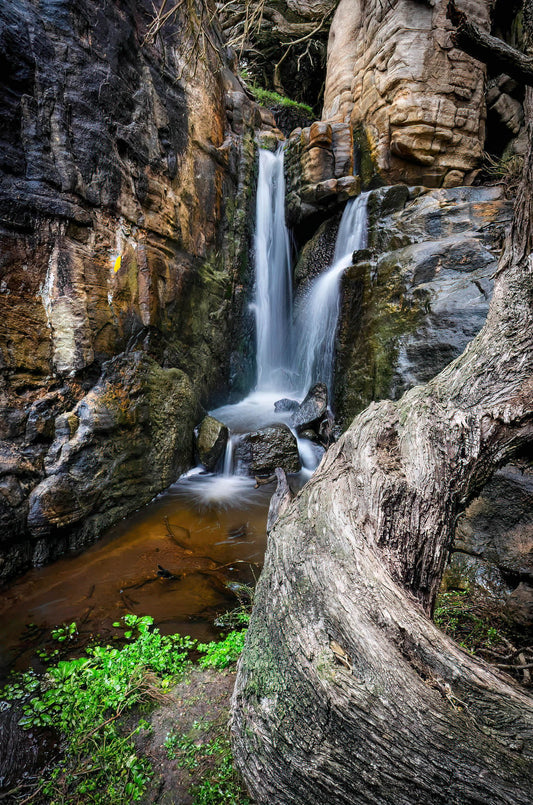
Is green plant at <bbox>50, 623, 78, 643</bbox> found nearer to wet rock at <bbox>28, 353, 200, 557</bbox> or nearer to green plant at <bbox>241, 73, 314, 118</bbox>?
wet rock at <bbox>28, 353, 200, 557</bbox>

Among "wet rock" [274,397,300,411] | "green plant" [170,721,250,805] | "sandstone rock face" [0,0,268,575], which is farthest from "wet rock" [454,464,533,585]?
"wet rock" [274,397,300,411]

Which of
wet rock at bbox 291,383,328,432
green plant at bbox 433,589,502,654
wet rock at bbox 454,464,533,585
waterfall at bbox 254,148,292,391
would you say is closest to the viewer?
green plant at bbox 433,589,502,654

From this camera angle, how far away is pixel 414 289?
5090 mm

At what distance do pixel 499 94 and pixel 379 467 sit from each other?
1028 centimetres

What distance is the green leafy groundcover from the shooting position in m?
1.49

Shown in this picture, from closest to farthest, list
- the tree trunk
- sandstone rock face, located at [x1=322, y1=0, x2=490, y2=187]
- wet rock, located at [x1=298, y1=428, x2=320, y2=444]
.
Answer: the tree trunk
wet rock, located at [x1=298, y1=428, x2=320, y2=444]
sandstone rock face, located at [x1=322, y1=0, x2=490, y2=187]

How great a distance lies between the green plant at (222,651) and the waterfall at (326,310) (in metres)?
4.88

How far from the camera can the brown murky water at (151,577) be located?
8.96 feet

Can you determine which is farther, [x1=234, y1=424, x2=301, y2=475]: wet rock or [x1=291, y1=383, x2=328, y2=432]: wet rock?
[x1=291, y1=383, x2=328, y2=432]: wet rock

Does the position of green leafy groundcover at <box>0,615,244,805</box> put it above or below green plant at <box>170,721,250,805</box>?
below

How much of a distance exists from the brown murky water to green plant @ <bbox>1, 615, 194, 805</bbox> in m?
0.28

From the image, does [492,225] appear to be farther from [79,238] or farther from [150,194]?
[79,238]

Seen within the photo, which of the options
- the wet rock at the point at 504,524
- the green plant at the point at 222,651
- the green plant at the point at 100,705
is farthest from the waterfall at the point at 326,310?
the green plant at the point at 100,705

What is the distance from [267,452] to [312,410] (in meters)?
1.34
